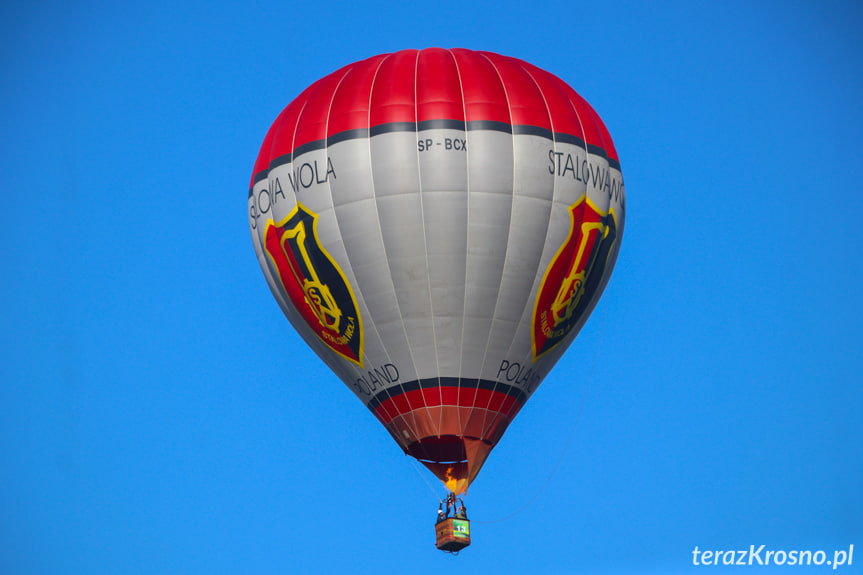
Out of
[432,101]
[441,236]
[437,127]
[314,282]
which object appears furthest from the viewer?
[314,282]

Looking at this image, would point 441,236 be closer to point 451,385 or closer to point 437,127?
point 437,127

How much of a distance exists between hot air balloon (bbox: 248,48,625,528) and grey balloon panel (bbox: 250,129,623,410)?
3cm

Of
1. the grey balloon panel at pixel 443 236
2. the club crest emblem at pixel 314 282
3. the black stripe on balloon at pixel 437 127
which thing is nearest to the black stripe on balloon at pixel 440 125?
the black stripe on balloon at pixel 437 127

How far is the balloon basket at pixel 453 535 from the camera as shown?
90.0 feet

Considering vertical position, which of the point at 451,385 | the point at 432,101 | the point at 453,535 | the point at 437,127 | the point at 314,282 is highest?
the point at 432,101

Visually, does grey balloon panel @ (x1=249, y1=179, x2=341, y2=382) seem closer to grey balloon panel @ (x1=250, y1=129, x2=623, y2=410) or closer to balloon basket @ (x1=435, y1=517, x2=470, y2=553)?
grey balloon panel @ (x1=250, y1=129, x2=623, y2=410)

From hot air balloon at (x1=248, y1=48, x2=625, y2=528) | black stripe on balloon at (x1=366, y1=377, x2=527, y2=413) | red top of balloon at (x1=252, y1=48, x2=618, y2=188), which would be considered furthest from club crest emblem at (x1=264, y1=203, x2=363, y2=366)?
red top of balloon at (x1=252, y1=48, x2=618, y2=188)

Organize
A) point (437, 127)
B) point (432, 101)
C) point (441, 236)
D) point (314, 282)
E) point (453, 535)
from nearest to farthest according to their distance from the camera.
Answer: point (453, 535)
point (441, 236)
point (437, 127)
point (432, 101)
point (314, 282)

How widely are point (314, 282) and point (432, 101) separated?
4259 mm

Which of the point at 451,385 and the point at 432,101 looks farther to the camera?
the point at 432,101

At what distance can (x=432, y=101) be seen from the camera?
28297 mm

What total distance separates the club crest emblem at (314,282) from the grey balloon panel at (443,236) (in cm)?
22

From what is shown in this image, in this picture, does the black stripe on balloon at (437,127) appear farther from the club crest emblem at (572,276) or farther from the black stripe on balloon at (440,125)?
the club crest emblem at (572,276)

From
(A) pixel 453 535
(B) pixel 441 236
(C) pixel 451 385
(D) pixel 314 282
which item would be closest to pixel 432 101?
(B) pixel 441 236
